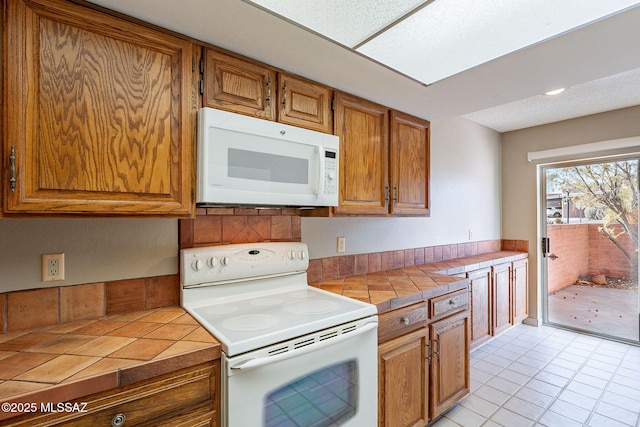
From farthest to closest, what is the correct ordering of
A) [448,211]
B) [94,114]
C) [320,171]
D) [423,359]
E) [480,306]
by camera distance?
1. [448,211]
2. [480,306]
3. [423,359]
4. [320,171]
5. [94,114]

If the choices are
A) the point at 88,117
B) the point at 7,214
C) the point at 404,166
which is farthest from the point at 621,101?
the point at 7,214

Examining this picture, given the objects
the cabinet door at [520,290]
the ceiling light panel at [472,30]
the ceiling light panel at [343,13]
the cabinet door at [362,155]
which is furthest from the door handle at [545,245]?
the ceiling light panel at [343,13]

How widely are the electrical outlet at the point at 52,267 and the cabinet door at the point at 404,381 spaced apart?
1488 millimetres

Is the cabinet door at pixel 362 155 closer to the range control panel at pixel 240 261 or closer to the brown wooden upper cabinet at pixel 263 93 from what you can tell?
the brown wooden upper cabinet at pixel 263 93

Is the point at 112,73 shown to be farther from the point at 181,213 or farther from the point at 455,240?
the point at 455,240

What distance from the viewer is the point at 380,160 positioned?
2.06 meters

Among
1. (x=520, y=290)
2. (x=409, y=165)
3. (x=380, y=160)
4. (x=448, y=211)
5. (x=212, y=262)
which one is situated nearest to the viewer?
(x=212, y=262)

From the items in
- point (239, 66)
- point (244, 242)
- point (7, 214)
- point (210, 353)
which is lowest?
point (210, 353)

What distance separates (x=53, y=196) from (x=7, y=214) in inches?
4.9

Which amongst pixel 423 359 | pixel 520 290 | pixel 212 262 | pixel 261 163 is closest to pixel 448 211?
pixel 520 290

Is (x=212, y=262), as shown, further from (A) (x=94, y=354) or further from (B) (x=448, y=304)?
(B) (x=448, y=304)

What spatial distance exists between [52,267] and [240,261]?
769 millimetres

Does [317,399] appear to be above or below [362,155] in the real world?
below

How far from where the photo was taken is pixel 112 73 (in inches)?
45.0
